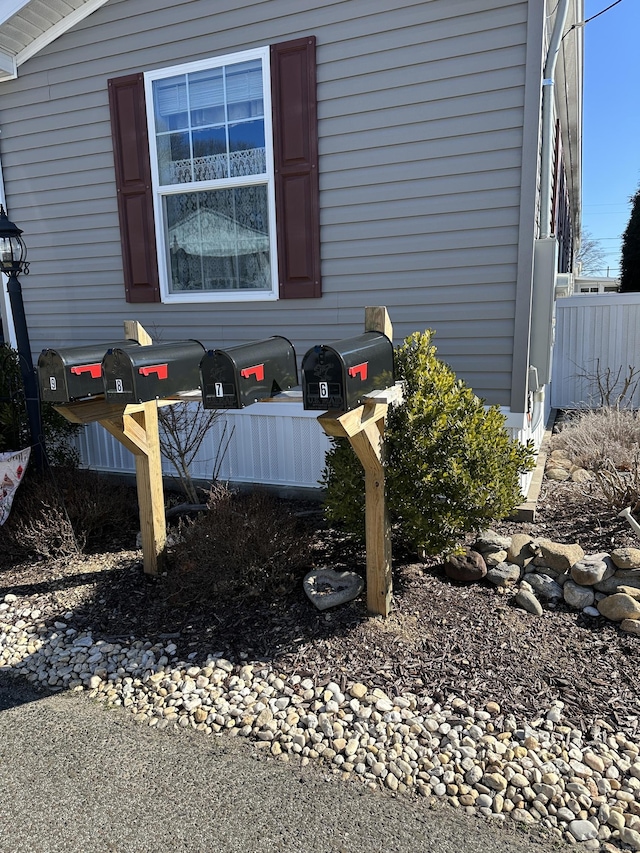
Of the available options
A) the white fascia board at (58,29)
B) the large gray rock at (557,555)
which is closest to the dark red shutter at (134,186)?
the white fascia board at (58,29)

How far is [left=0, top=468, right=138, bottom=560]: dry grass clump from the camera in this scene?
4312 millimetres

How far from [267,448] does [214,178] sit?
2174mm

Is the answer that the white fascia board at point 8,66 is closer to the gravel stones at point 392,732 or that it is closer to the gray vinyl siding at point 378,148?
the gray vinyl siding at point 378,148

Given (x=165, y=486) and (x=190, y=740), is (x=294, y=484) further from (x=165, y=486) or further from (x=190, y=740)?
(x=190, y=740)

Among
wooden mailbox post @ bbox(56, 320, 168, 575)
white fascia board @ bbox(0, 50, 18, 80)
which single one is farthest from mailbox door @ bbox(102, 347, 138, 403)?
white fascia board @ bbox(0, 50, 18, 80)

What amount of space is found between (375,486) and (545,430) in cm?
439

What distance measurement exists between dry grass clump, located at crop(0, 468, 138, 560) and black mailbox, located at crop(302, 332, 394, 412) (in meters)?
2.42

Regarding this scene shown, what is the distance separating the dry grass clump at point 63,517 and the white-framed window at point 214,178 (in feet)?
5.58

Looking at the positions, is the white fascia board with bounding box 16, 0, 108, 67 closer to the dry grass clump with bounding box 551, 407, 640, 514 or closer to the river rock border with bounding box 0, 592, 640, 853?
the river rock border with bounding box 0, 592, 640, 853

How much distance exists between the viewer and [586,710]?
2580 mm

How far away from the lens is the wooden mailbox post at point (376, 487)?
298cm

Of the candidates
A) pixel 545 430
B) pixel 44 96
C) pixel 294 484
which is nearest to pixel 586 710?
pixel 294 484

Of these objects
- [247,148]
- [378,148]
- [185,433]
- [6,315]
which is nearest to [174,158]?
[247,148]

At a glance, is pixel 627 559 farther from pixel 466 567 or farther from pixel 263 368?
pixel 263 368
